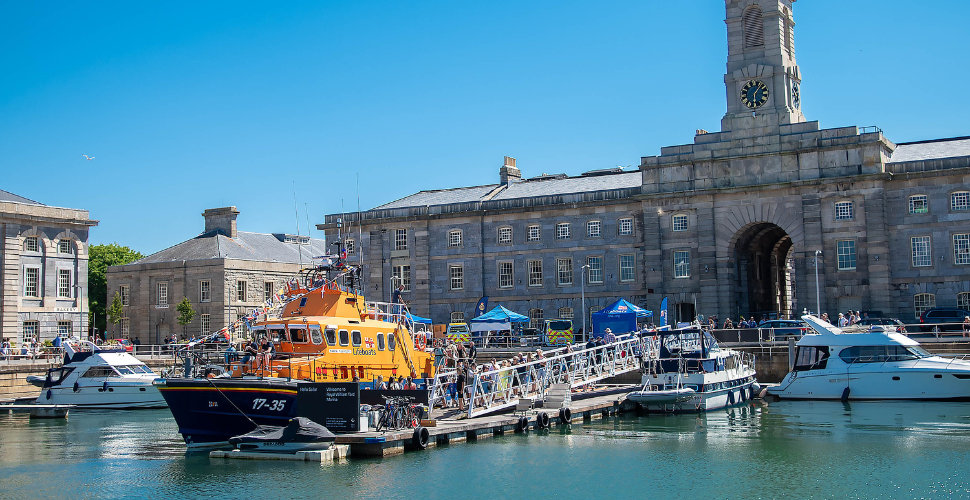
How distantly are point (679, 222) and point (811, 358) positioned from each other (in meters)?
18.5

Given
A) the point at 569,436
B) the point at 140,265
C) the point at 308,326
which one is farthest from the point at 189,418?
the point at 140,265

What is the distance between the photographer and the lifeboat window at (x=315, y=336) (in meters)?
27.7

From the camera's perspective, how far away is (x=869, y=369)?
122 ft

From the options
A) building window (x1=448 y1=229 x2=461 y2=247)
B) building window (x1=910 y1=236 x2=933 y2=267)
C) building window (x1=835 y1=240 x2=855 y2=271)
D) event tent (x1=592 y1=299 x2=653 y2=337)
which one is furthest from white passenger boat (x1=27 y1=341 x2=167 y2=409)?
building window (x1=910 y1=236 x2=933 y2=267)

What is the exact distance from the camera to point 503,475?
22938 mm

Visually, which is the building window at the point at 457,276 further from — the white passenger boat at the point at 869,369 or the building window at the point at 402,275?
the white passenger boat at the point at 869,369

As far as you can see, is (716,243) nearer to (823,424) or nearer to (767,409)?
(767,409)

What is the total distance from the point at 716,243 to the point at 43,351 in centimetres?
3678

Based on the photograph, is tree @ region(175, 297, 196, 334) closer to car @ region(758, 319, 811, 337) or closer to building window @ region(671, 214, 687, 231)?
building window @ region(671, 214, 687, 231)

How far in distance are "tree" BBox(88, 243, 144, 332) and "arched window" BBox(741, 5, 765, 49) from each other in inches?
2140

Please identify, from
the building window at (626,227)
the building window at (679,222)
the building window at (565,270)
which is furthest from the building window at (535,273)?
the building window at (679,222)

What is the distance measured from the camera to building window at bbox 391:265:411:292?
63.4 metres

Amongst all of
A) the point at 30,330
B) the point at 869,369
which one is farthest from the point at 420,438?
the point at 30,330

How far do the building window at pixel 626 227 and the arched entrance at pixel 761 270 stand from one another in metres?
6.31
